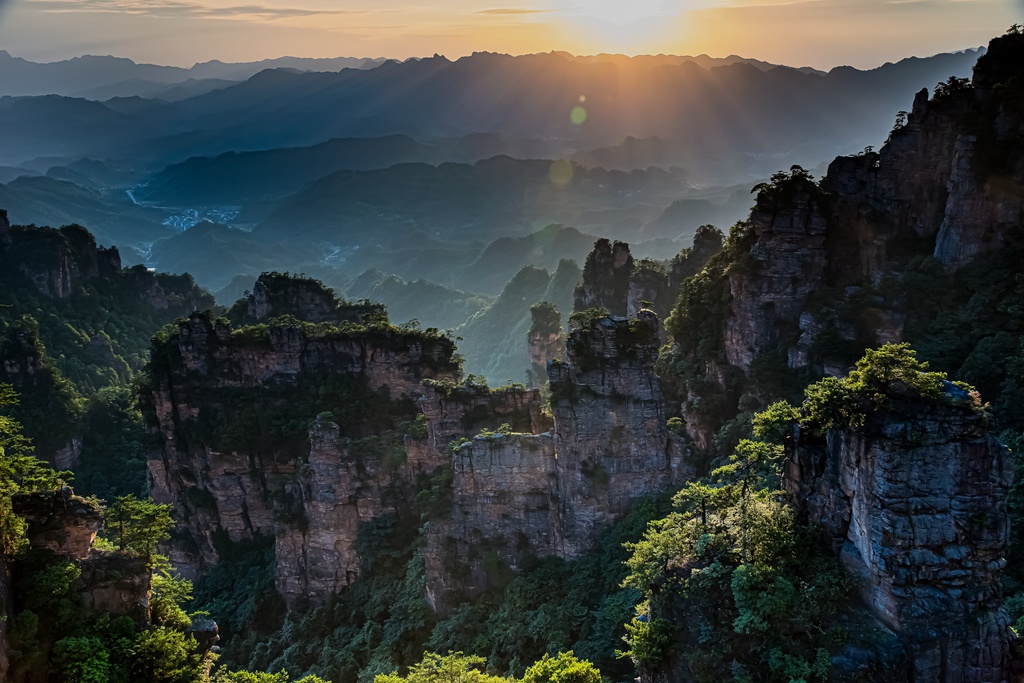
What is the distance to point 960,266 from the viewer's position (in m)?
28.3

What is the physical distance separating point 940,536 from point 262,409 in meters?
Result: 33.2

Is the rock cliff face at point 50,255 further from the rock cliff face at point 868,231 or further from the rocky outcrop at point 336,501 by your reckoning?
the rock cliff face at point 868,231

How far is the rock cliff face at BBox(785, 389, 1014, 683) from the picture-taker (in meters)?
14.5

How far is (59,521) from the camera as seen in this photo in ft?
62.6

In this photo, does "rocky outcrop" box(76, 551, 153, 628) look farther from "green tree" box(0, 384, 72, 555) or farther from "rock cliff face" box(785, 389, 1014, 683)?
"rock cliff face" box(785, 389, 1014, 683)

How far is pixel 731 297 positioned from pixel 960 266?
862cm

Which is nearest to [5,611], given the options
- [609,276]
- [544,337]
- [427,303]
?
[609,276]

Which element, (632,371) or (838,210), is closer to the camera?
(632,371)

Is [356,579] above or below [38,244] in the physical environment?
below

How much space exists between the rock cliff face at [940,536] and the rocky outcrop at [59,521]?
18.4m

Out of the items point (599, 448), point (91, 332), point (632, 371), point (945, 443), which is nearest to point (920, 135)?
point (632, 371)

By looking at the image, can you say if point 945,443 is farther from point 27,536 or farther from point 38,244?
point 38,244

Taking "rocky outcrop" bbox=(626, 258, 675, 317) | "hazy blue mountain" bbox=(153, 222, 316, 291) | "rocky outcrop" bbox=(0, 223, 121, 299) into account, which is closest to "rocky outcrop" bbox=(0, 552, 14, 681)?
A: "rocky outcrop" bbox=(626, 258, 675, 317)

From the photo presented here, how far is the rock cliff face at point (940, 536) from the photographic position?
14.5 m
